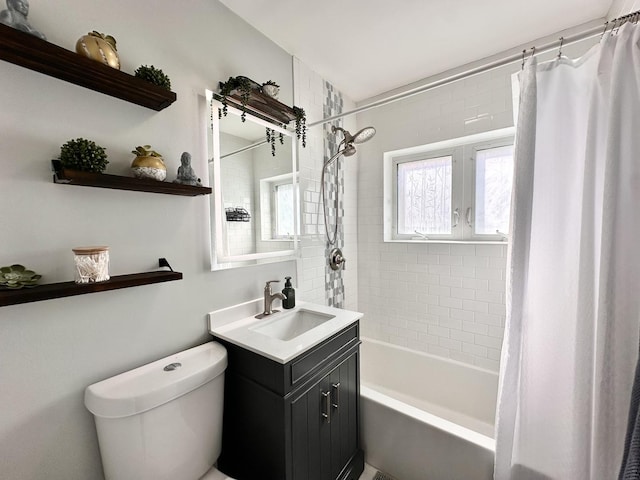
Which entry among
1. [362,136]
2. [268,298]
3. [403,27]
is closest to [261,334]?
[268,298]

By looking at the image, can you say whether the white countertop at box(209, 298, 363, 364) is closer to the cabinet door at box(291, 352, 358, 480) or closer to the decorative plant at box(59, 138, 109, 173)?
the cabinet door at box(291, 352, 358, 480)

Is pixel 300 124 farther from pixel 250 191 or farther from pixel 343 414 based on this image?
pixel 343 414

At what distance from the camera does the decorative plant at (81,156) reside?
31.2 inches

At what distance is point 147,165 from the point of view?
943 millimetres

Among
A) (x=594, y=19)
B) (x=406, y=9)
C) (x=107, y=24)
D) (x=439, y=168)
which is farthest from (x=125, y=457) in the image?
(x=594, y=19)

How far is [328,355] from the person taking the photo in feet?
3.94

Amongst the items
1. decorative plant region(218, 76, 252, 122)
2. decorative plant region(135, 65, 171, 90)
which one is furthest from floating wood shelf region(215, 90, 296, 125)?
decorative plant region(135, 65, 171, 90)

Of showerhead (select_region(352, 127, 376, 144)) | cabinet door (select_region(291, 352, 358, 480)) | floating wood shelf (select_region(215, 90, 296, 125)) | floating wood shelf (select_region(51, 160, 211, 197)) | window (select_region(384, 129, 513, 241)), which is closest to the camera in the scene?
floating wood shelf (select_region(51, 160, 211, 197))

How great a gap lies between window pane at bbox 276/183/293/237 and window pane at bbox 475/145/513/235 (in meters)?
1.41

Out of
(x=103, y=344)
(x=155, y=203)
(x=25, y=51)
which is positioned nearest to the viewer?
(x=25, y=51)

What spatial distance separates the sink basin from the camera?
4.47ft

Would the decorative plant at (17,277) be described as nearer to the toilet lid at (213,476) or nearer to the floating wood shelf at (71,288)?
the floating wood shelf at (71,288)

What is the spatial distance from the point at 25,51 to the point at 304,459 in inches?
64.3

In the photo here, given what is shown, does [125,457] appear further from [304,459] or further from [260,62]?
[260,62]
